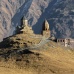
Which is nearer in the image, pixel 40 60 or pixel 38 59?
pixel 40 60

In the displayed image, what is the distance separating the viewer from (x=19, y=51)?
107438 millimetres

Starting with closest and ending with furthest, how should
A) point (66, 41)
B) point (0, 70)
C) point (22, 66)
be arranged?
point (0, 70) → point (22, 66) → point (66, 41)

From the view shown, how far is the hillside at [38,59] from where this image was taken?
94.6 metres

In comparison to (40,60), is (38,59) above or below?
above

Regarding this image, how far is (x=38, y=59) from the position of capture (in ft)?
333

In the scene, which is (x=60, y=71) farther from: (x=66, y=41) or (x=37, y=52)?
(x=66, y=41)

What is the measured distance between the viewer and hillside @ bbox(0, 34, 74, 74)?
3723 inches

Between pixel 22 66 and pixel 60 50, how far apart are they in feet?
55.3

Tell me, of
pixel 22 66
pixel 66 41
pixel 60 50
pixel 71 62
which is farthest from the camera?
pixel 66 41

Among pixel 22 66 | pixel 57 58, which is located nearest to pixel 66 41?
pixel 57 58

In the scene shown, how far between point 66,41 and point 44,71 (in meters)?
29.5

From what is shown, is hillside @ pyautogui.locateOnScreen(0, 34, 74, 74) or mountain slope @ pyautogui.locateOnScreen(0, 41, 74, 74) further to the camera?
hillside @ pyautogui.locateOnScreen(0, 34, 74, 74)

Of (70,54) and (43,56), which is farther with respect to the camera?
(70,54)

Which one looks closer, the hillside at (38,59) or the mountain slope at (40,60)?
the mountain slope at (40,60)
